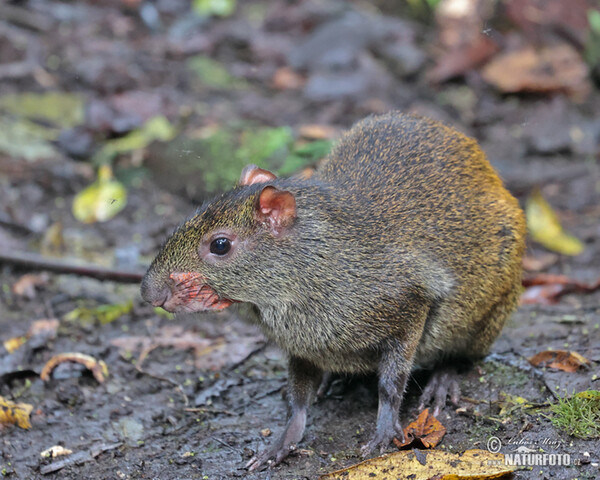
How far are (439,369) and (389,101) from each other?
18.7 feet

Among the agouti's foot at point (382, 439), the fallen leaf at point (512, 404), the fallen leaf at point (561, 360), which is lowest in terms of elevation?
the agouti's foot at point (382, 439)

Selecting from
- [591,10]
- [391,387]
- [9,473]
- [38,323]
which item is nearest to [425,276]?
[391,387]

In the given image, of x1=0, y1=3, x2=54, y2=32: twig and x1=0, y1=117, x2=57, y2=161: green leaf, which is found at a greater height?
x1=0, y1=3, x2=54, y2=32: twig

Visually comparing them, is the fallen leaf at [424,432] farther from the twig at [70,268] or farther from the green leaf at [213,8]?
the green leaf at [213,8]

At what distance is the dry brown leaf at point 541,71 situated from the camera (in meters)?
10.3

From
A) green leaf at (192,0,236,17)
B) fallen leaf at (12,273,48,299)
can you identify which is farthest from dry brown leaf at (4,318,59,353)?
green leaf at (192,0,236,17)

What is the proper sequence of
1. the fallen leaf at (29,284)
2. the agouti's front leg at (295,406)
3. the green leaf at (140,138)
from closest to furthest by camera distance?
the agouti's front leg at (295,406), the fallen leaf at (29,284), the green leaf at (140,138)

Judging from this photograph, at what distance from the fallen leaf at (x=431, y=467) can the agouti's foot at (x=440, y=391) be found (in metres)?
0.58

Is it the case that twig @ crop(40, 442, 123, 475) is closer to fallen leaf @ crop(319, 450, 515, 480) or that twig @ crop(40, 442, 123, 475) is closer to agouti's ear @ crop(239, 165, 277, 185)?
fallen leaf @ crop(319, 450, 515, 480)

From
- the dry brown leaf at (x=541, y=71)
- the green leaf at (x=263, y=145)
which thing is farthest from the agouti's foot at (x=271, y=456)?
the dry brown leaf at (x=541, y=71)

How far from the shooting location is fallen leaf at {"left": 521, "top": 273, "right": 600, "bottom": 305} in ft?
21.6

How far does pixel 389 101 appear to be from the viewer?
989 cm

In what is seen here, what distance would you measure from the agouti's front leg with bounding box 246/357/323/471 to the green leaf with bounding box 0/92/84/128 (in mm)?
5313

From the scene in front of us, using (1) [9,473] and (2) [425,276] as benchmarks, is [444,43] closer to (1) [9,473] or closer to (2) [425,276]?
(2) [425,276]
